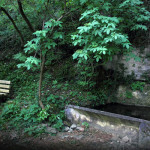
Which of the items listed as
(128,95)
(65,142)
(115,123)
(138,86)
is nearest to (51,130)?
→ (65,142)

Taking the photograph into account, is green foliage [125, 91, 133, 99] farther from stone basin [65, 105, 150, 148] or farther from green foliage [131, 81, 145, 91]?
stone basin [65, 105, 150, 148]

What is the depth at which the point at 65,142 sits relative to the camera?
12.2 ft

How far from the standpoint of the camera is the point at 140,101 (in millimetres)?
6199

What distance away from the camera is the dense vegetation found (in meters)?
3.41

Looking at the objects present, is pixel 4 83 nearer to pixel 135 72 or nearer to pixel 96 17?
pixel 96 17

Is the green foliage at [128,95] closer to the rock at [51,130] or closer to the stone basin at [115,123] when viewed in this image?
the stone basin at [115,123]

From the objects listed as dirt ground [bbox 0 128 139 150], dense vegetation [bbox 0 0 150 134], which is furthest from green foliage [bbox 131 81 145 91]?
dirt ground [bbox 0 128 139 150]

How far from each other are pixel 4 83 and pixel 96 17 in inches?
172

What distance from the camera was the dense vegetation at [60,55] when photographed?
3410mm

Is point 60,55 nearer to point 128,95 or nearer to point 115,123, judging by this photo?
point 128,95

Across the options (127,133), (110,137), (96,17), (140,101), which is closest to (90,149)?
(110,137)

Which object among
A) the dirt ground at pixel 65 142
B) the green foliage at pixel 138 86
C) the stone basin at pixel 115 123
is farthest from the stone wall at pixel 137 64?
the dirt ground at pixel 65 142

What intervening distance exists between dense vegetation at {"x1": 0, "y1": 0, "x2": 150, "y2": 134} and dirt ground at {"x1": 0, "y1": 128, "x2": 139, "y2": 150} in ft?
0.93

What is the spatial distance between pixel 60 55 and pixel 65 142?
4.59m
